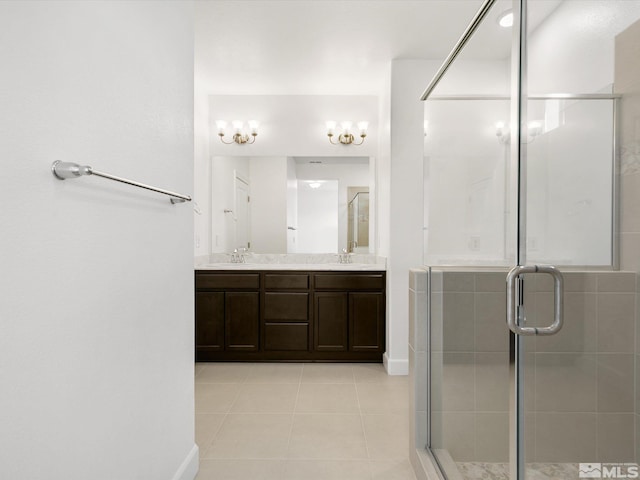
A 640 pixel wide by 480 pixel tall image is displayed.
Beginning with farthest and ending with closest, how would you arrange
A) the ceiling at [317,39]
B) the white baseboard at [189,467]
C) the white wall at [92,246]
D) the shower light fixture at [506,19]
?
the ceiling at [317,39]
the white baseboard at [189,467]
the shower light fixture at [506,19]
the white wall at [92,246]

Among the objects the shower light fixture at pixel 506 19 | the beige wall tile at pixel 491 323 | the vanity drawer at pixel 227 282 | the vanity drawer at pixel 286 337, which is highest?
the shower light fixture at pixel 506 19

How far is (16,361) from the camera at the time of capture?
31.0 inches

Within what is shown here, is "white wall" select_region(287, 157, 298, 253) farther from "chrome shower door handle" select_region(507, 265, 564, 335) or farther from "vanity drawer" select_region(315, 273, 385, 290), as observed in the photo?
"chrome shower door handle" select_region(507, 265, 564, 335)

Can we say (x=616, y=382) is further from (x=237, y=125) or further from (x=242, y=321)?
(x=237, y=125)

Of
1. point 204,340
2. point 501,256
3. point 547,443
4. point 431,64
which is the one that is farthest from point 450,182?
point 204,340

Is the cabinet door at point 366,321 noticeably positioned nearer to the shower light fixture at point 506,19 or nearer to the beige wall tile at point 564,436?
the beige wall tile at point 564,436

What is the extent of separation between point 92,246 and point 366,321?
8.94 feet

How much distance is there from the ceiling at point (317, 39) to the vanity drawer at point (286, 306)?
1.94 metres

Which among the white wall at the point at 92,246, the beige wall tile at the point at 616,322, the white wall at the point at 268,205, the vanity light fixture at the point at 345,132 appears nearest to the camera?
the white wall at the point at 92,246

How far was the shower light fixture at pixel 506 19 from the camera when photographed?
44.4 inches

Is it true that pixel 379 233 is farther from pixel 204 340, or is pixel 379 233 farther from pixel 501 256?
pixel 501 256

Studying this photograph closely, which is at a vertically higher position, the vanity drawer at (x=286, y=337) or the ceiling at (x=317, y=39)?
the ceiling at (x=317, y=39)

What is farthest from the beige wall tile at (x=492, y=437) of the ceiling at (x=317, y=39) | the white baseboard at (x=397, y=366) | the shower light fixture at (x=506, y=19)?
the ceiling at (x=317, y=39)

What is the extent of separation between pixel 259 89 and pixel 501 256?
10.6 feet
